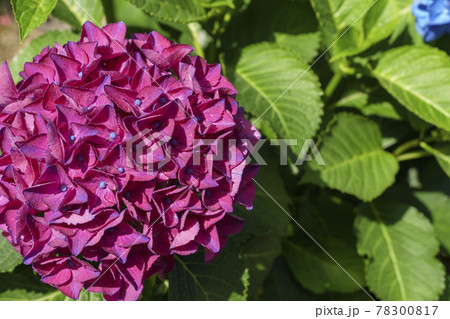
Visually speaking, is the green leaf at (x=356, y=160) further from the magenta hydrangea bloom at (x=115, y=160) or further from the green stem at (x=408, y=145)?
the magenta hydrangea bloom at (x=115, y=160)

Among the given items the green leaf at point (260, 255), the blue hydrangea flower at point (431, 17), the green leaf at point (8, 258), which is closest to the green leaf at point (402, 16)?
the blue hydrangea flower at point (431, 17)

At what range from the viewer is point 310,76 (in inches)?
51.9

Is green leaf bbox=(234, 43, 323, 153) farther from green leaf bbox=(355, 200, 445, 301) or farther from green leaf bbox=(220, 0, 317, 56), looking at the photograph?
green leaf bbox=(355, 200, 445, 301)

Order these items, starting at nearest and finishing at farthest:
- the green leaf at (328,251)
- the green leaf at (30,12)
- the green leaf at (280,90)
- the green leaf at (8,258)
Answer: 1. the green leaf at (30,12)
2. the green leaf at (8,258)
3. the green leaf at (280,90)
4. the green leaf at (328,251)

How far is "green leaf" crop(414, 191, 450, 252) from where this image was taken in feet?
5.59

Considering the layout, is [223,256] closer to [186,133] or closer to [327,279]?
[186,133]

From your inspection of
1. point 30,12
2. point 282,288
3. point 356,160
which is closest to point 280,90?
point 356,160

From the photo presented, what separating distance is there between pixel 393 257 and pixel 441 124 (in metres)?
0.52

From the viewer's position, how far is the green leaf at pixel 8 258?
45.1 inches

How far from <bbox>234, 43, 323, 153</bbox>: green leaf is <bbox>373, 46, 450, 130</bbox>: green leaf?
0.78ft

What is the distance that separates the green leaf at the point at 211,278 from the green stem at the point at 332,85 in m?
0.62

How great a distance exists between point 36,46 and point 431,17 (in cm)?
114

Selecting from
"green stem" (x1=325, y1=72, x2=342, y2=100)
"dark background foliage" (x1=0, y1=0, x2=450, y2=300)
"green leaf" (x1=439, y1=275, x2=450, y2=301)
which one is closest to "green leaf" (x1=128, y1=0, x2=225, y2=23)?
"dark background foliage" (x1=0, y1=0, x2=450, y2=300)
